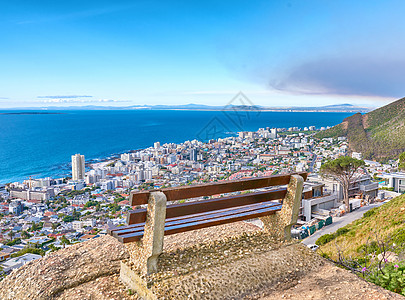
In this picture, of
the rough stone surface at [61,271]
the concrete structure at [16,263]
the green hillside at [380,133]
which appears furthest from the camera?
the green hillside at [380,133]

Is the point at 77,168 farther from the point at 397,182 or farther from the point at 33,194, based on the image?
the point at 397,182

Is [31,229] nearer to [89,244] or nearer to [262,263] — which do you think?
[89,244]

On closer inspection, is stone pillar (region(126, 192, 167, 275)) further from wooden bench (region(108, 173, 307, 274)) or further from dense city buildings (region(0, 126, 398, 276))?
dense city buildings (region(0, 126, 398, 276))

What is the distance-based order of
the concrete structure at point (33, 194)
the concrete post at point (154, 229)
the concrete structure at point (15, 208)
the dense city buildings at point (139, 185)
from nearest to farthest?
the concrete post at point (154, 229) < the dense city buildings at point (139, 185) < the concrete structure at point (15, 208) < the concrete structure at point (33, 194)

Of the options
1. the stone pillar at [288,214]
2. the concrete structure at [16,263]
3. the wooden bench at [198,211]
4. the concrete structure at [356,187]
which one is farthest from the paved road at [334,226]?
the concrete structure at [16,263]

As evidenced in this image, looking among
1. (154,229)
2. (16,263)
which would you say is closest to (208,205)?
(154,229)

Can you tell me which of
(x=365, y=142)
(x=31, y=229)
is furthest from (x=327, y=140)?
(x=31, y=229)

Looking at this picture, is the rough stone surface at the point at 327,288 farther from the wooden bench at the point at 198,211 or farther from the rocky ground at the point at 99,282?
the wooden bench at the point at 198,211
